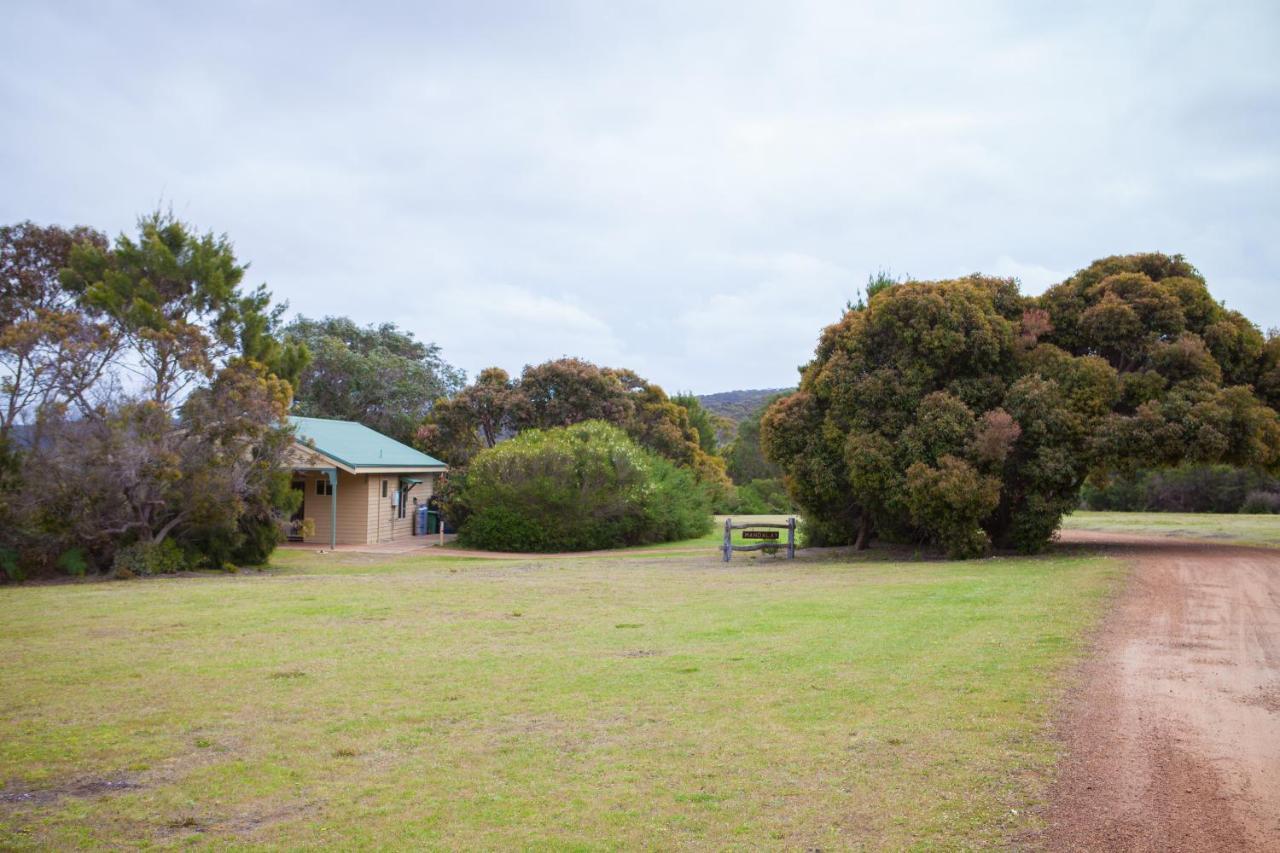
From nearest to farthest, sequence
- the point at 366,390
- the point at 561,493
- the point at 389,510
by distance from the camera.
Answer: the point at 561,493, the point at 389,510, the point at 366,390

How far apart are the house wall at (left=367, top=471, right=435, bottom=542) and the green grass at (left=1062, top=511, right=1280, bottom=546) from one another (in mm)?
20317

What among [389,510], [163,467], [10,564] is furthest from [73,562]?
[389,510]

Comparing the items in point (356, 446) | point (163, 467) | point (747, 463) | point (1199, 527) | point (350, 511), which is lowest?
point (1199, 527)

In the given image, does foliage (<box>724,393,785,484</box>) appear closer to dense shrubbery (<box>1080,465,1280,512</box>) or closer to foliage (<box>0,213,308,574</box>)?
dense shrubbery (<box>1080,465,1280,512</box>)

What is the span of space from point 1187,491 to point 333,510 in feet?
130

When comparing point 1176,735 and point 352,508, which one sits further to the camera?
point 352,508

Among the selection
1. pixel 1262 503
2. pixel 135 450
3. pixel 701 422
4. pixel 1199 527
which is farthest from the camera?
pixel 701 422

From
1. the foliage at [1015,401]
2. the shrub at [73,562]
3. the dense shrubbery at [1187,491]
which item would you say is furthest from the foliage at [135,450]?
the dense shrubbery at [1187,491]

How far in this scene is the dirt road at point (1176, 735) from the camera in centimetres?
486

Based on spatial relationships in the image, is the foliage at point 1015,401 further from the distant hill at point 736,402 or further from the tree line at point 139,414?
the distant hill at point 736,402

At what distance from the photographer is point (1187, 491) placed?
4547 centimetres

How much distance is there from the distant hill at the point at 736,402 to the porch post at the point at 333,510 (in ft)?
235

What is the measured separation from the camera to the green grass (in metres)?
23.6

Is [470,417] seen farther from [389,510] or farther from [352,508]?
[352,508]
